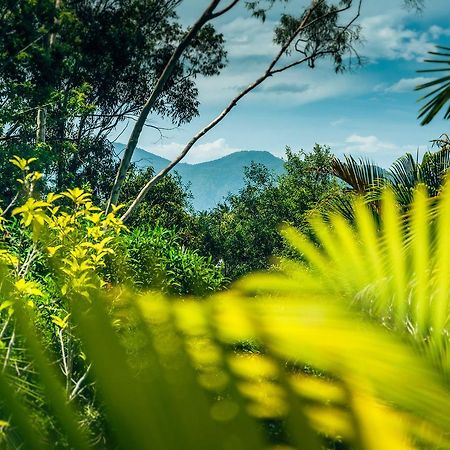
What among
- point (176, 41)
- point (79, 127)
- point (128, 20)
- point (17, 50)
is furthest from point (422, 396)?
point (79, 127)

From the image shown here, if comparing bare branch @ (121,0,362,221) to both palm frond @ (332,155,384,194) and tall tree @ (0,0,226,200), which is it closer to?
tall tree @ (0,0,226,200)

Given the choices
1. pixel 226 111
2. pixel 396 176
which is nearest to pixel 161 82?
pixel 226 111

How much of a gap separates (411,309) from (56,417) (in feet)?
2.09

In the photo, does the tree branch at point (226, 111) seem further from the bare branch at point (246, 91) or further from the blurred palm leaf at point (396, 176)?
the blurred palm leaf at point (396, 176)

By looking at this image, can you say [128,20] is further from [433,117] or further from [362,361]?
[362,361]

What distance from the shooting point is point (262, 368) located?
53 cm

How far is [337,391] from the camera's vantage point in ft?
1.73

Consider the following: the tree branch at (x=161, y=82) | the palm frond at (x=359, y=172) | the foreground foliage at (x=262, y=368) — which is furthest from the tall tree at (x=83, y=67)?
the foreground foliage at (x=262, y=368)

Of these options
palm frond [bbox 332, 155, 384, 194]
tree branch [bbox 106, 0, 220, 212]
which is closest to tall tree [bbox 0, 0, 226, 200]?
tree branch [bbox 106, 0, 220, 212]

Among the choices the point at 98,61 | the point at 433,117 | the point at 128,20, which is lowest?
the point at 433,117

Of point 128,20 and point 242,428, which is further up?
point 128,20

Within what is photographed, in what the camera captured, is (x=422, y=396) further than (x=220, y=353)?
Yes

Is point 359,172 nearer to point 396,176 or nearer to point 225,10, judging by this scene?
point 396,176

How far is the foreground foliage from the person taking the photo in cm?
37
